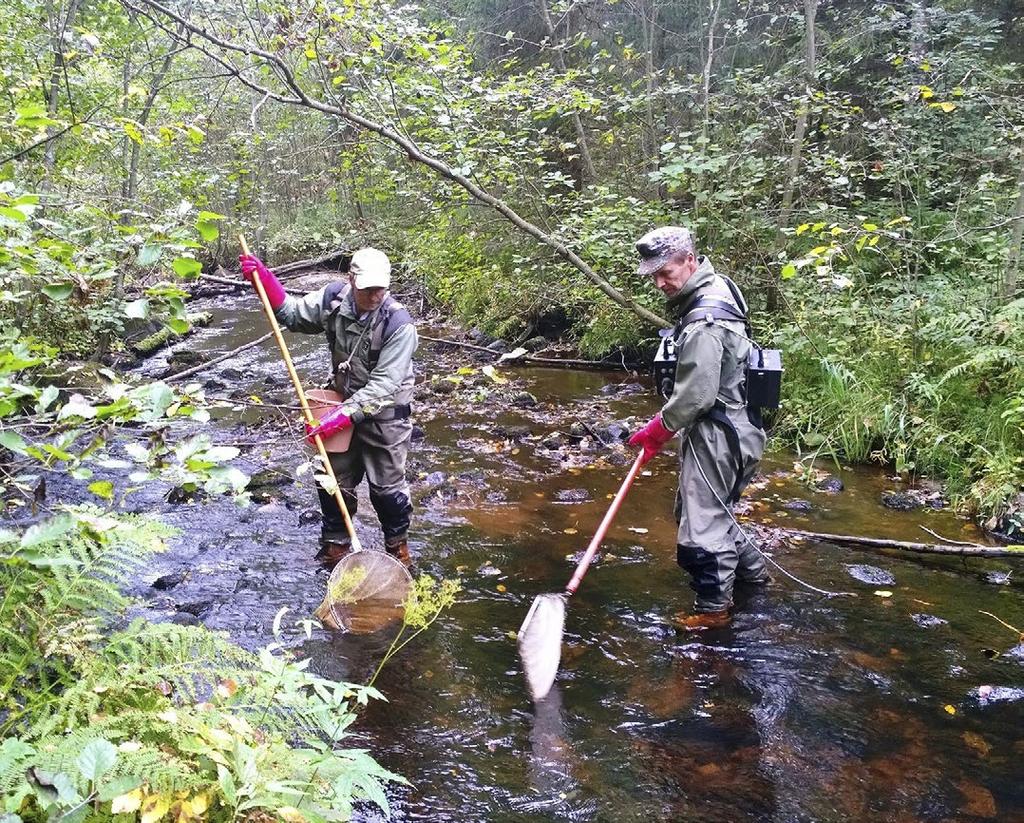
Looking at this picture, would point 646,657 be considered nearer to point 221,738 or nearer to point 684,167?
point 221,738

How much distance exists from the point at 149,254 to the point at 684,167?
682cm

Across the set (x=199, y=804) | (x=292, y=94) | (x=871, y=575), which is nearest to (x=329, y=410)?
(x=199, y=804)

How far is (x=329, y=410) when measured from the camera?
5.51 metres

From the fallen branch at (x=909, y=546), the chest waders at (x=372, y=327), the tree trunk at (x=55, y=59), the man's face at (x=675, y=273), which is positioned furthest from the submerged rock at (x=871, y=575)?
the tree trunk at (x=55, y=59)

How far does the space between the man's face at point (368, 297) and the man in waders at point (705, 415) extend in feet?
6.60

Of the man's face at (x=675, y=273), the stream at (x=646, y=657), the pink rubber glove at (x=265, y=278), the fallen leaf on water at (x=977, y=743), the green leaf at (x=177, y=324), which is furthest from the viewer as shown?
the pink rubber glove at (x=265, y=278)

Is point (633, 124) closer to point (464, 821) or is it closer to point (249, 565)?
point (249, 565)

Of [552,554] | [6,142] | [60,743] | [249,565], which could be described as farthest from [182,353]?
[60,743]

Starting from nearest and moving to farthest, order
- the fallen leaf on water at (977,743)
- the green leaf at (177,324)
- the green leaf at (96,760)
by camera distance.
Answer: the green leaf at (96,760)
the green leaf at (177,324)
the fallen leaf on water at (977,743)

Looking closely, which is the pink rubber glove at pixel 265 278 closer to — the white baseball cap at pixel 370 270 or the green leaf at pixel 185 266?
the white baseball cap at pixel 370 270

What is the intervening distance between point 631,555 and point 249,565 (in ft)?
10.5

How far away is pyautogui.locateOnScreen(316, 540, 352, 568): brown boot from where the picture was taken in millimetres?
5980

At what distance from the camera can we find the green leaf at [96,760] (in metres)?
1.67

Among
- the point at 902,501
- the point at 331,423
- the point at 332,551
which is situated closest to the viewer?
the point at 331,423
